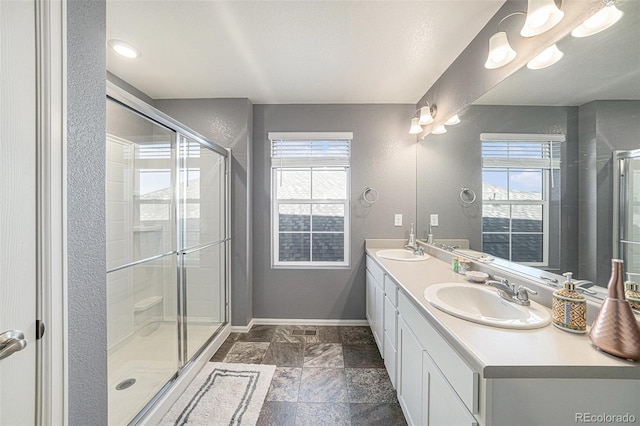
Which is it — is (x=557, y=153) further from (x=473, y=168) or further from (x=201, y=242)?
(x=201, y=242)

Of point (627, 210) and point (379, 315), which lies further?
point (379, 315)

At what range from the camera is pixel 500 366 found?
0.78 metres

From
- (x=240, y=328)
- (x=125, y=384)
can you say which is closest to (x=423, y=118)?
(x=240, y=328)

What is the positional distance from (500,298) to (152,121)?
2181mm

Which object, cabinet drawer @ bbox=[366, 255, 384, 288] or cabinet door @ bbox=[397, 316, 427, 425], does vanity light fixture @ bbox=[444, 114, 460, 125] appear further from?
cabinet door @ bbox=[397, 316, 427, 425]

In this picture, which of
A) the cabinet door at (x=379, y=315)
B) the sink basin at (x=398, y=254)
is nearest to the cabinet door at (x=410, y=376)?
the cabinet door at (x=379, y=315)

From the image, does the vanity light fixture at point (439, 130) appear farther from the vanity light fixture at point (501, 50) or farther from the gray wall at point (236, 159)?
the gray wall at point (236, 159)

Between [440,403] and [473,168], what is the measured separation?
4.84ft

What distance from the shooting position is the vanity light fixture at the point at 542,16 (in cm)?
115

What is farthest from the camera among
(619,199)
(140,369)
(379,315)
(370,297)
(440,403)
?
(370,297)

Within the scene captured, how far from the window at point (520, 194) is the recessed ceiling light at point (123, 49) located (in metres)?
2.54

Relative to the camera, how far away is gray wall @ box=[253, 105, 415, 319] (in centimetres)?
293
